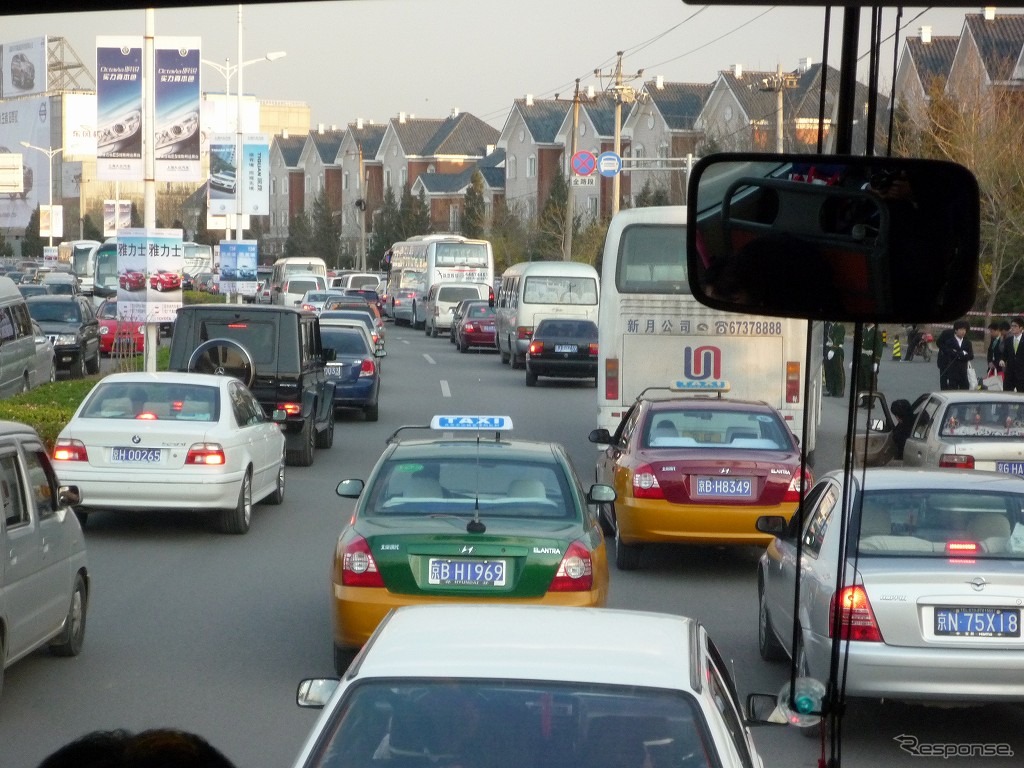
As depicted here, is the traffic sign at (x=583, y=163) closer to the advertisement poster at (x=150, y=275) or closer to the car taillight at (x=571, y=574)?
the advertisement poster at (x=150, y=275)

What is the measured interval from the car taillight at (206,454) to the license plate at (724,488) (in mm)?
4686

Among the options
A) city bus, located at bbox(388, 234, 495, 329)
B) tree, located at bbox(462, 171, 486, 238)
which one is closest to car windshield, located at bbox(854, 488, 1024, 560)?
city bus, located at bbox(388, 234, 495, 329)

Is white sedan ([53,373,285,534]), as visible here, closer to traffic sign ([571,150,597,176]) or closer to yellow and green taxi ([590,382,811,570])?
yellow and green taxi ([590,382,811,570])

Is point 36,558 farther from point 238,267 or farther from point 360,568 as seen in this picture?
point 238,267

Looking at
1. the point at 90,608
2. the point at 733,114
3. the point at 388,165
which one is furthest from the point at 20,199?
the point at 90,608

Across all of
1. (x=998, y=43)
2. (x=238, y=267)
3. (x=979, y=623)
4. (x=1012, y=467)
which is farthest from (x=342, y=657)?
(x=998, y=43)

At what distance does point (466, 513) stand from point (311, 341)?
12620 mm

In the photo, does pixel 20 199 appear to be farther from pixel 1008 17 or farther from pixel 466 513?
pixel 466 513

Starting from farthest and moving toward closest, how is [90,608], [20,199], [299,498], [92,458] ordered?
[20,199]
[299,498]
[92,458]
[90,608]

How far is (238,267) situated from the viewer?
42781 mm

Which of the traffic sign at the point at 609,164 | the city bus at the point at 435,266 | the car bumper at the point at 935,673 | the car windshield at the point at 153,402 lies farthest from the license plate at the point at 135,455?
the city bus at the point at 435,266

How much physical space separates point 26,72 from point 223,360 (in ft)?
383

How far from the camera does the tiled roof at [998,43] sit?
130 ft

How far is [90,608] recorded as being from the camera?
449 inches
